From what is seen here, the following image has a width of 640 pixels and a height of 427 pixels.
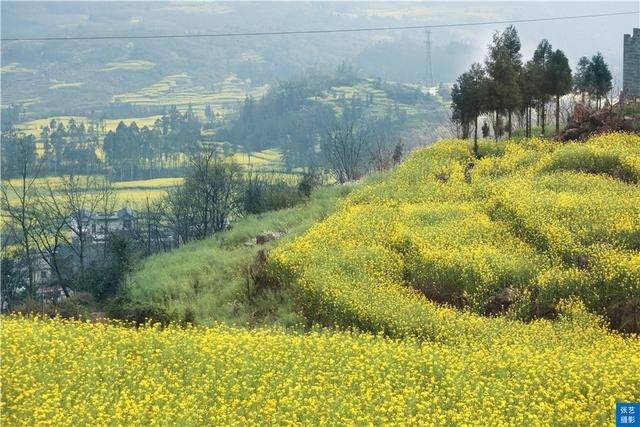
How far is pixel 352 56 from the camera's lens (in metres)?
174

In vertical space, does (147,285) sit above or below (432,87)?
below

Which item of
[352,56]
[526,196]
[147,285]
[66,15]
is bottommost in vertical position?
[147,285]

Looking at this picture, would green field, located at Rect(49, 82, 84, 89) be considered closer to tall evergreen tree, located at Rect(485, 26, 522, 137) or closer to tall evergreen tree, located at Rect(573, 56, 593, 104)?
tall evergreen tree, located at Rect(573, 56, 593, 104)

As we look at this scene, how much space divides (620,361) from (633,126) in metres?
18.6

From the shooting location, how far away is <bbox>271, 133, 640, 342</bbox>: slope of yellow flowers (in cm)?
1463

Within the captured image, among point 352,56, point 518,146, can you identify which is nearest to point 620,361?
point 518,146

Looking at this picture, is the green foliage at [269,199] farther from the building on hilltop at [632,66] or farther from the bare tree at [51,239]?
the building on hilltop at [632,66]

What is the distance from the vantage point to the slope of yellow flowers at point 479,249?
14.6m

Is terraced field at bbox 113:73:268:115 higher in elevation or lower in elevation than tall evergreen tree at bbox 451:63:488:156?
higher

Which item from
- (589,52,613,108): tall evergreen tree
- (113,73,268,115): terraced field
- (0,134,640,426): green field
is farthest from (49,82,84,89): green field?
(0,134,640,426): green field

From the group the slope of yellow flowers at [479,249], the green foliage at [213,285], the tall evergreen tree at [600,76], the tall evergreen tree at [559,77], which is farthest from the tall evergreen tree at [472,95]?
the green foliage at [213,285]

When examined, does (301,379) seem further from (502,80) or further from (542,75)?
(542,75)

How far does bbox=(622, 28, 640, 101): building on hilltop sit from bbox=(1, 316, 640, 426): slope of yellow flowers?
25.9 metres

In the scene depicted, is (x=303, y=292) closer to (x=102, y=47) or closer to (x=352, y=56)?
(x=102, y=47)
